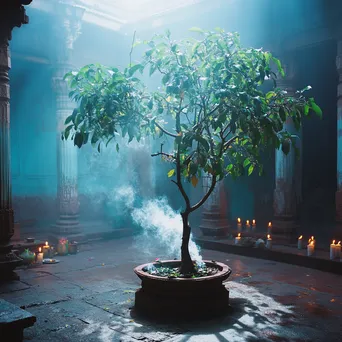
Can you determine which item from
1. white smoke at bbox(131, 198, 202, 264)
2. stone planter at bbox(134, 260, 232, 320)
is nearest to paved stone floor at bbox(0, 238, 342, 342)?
stone planter at bbox(134, 260, 232, 320)

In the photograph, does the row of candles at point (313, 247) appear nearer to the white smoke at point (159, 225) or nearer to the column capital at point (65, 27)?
the white smoke at point (159, 225)

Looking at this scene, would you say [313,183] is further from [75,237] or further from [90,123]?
[90,123]

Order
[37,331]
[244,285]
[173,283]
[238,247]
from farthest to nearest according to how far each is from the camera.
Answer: [238,247] → [244,285] → [173,283] → [37,331]

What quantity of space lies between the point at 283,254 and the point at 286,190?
64.1 inches

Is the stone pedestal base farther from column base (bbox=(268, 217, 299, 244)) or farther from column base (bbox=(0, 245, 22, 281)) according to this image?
column base (bbox=(0, 245, 22, 281))

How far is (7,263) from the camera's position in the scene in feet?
22.5

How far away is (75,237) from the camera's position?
34.3 ft

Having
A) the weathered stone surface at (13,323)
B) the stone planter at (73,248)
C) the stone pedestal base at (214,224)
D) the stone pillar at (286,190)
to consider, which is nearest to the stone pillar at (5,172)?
the stone planter at (73,248)

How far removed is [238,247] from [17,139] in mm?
6786

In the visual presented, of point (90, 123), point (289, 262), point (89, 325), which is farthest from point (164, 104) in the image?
point (289, 262)

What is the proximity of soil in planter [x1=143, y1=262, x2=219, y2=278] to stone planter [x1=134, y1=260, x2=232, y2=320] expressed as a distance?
0.70 ft

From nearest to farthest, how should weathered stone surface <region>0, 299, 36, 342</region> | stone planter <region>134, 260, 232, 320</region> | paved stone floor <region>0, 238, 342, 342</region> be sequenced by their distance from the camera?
weathered stone surface <region>0, 299, 36, 342</region> → paved stone floor <region>0, 238, 342, 342</region> → stone planter <region>134, 260, 232, 320</region>

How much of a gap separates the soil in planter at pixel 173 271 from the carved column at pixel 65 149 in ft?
16.3

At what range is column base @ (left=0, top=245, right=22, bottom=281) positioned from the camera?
269 inches
